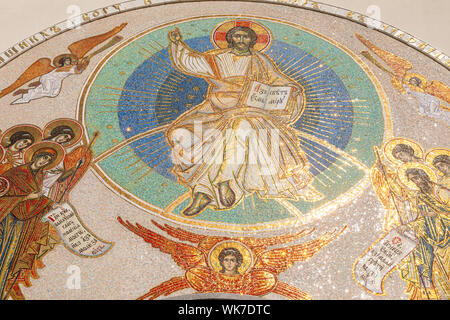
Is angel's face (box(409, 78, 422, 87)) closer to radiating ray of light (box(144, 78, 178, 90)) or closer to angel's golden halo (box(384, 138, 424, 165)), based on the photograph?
angel's golden halo (box(384, 138, 424, 165))

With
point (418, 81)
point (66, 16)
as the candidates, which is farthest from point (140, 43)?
point (418, 81)

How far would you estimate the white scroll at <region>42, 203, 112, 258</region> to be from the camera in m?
6.66

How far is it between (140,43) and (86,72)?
39.9 inches

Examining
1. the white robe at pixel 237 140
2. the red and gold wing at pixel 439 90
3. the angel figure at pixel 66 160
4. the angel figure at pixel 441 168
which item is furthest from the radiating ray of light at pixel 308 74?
the angel figure at pixel 66 160

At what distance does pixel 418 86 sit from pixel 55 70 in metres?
5.53

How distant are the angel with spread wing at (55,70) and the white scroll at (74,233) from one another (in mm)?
2004

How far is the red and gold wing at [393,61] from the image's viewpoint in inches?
336

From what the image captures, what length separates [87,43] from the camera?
8820 mm

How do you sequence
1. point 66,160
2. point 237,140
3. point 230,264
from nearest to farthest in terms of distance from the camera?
1. point 230,264
2. point 66,160
3. point 237,140

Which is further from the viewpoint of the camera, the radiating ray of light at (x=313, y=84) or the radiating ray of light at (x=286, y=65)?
the radiating ray of light at (x=286, y=65)

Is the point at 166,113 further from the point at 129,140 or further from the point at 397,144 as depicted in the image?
the point at 397,144

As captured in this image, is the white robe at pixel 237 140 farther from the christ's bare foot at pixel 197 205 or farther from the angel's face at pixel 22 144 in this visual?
the angel's face at pixel 22 144

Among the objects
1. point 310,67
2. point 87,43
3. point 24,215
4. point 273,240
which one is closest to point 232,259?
point 273,240

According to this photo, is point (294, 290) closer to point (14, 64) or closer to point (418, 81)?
point (418, 81)
